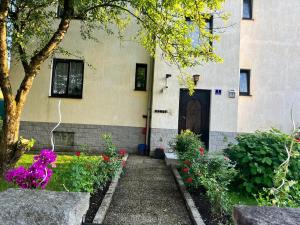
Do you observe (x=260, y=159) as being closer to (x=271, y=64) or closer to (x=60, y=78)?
(x=271, y=64)

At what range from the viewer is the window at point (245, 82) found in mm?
11834

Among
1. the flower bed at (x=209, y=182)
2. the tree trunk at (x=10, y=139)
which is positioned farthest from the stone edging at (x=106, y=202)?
the tree trunk at (x=10, y=139)

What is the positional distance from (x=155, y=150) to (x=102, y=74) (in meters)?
3.56

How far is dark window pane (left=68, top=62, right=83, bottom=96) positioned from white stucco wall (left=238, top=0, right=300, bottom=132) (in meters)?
6.31

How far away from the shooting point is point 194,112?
447 inches

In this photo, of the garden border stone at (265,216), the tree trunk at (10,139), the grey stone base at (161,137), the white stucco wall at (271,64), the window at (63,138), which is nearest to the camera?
the garden border stone at (265,216)

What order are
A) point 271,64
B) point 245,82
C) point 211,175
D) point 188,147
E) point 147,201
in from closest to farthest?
point 147,201, point 211,175, point 188,147, point 271,64, point 245,82

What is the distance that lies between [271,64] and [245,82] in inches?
47.9

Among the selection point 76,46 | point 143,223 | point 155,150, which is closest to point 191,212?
point 143,223

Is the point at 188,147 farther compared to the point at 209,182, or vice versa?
the point at 188,147

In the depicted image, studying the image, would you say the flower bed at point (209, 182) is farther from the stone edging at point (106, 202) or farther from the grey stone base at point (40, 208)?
the grey stone base at point (40, 208)

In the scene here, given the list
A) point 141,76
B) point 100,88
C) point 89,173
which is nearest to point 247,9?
point 141,76

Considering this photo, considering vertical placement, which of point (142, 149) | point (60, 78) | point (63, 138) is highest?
point (60, 78)

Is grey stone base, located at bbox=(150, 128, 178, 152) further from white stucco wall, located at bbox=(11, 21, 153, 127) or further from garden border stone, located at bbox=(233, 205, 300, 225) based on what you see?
garden border stone, located at bbox=(233, 205, 300, 225)
